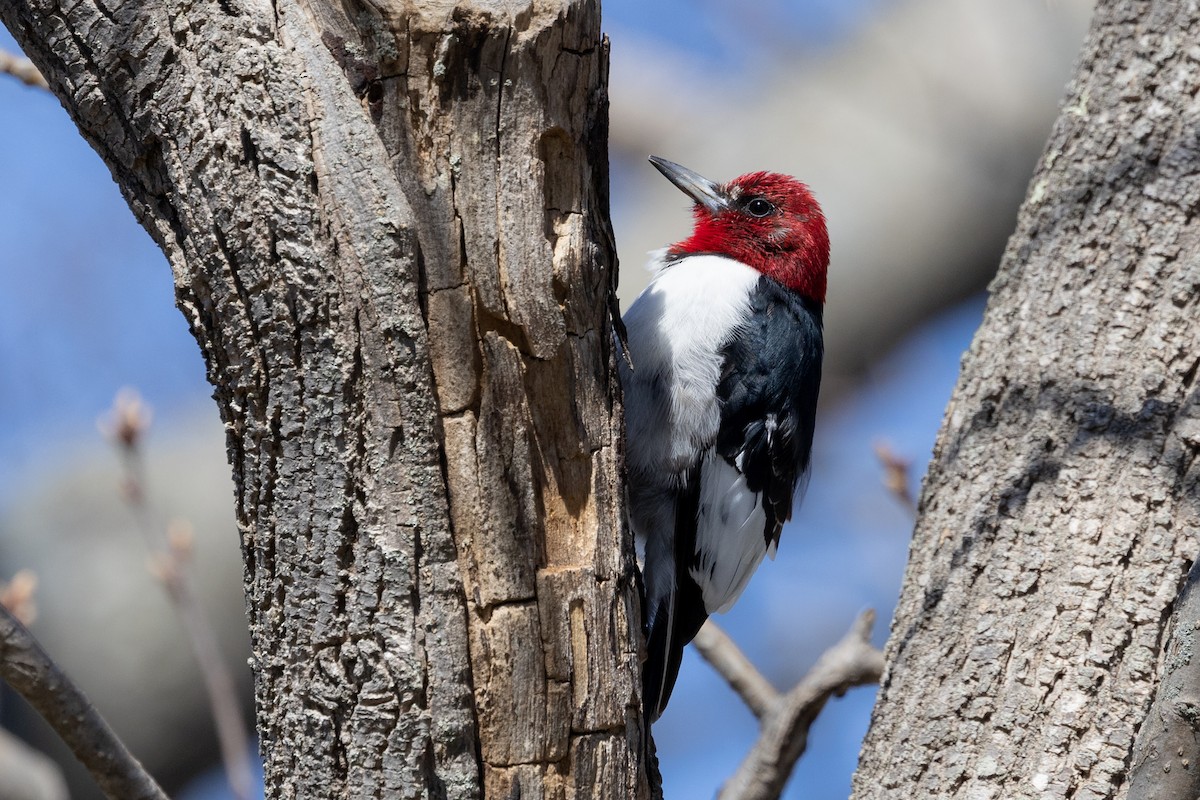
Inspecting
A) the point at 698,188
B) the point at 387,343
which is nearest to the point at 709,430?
the point at 698,188

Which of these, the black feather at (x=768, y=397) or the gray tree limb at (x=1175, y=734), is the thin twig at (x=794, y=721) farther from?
the gray tree limb at (x=1175, y=734)

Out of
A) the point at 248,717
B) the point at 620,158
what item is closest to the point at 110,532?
the point at 248,717

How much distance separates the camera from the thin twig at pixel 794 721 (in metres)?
3.09

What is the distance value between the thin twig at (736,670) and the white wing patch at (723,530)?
18 centimetres

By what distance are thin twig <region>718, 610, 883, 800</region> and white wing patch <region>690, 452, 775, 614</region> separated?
12.7 inches

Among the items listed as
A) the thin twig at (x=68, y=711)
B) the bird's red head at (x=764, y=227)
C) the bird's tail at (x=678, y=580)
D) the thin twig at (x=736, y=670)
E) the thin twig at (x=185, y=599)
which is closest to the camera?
the thin twig at (x=68, y=711)

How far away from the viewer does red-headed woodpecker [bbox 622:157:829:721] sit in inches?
122

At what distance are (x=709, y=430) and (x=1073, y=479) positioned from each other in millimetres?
940

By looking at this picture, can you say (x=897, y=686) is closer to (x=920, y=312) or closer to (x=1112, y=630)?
(x=1112, y=630)

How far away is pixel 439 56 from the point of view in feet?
6.08

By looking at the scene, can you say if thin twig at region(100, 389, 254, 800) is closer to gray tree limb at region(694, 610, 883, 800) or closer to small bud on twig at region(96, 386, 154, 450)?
small bud on twig at region(96, 386, 154, 450)

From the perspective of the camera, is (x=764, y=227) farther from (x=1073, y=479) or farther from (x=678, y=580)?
(x=1073, y=479)

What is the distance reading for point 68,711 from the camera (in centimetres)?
177

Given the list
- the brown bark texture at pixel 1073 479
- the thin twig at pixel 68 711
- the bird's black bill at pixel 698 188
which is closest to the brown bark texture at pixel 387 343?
the thin twig at pixel 68 711
